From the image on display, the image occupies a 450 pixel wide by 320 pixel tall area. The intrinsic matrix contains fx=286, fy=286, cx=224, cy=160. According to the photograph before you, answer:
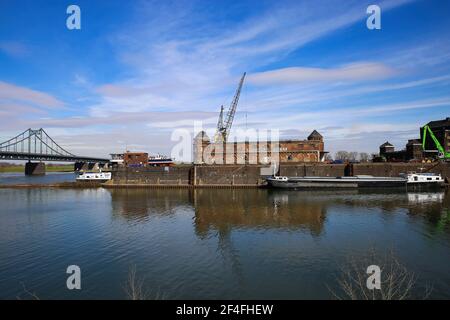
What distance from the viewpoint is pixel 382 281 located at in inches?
606

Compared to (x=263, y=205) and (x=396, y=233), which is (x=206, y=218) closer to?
(x=263, y=205)

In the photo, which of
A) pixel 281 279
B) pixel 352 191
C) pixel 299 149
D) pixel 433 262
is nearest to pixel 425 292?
pixel 433 262

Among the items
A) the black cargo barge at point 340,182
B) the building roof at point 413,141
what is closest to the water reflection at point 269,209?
the black cargo barge at point 340,182

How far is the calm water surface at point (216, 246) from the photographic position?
50.2ft

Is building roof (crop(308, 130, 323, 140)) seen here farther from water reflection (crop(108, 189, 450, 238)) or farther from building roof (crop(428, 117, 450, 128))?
building roof (crop(428, 117, 450, 128))

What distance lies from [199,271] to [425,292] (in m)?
11.8

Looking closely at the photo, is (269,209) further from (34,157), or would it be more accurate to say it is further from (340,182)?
(34,157)

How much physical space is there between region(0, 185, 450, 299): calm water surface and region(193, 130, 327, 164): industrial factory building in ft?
119

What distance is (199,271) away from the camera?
1706cm

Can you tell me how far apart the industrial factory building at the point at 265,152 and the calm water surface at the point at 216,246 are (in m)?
36.4

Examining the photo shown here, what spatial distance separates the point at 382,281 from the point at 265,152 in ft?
201

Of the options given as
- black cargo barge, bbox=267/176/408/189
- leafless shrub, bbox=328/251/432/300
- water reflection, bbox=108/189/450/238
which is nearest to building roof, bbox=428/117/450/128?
black cargo barge, bbox=267/176/408/189

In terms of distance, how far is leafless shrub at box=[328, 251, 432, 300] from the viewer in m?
13.6

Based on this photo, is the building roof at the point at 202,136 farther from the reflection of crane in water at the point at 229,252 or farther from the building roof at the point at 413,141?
the building roof at the point at 413,141
